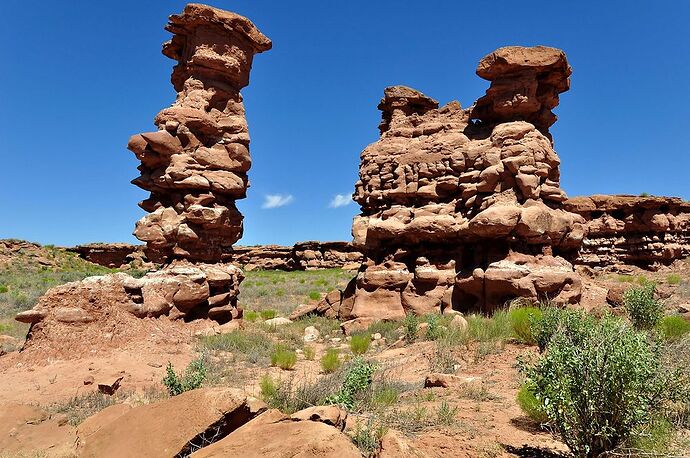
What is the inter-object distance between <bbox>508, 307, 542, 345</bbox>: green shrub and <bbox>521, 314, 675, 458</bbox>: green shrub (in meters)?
4.30

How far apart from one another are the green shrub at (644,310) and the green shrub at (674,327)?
15 centimetres

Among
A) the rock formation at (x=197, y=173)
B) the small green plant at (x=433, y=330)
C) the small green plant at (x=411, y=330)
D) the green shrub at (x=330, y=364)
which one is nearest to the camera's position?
the green shrub at (x=330, y=364)

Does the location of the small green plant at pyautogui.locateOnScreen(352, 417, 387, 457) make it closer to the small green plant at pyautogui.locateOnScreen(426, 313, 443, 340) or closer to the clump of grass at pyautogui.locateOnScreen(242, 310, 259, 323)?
the small green plant at pyautogui.locateOnScreen(426, 313, 443, 340)

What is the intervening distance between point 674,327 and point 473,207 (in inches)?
204

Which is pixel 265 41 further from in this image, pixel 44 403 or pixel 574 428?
pixel 574 428

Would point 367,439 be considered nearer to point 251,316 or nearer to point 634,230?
point 251,316

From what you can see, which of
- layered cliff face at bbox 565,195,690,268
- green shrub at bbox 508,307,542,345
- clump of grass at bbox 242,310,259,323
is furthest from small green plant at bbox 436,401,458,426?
layered cliff face at bbox 565,195,690,268

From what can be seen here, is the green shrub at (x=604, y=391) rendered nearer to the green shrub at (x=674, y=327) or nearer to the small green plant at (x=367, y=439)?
the small green plant at (x=367, y=439)

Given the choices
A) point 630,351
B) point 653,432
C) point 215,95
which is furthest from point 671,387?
point 215,95

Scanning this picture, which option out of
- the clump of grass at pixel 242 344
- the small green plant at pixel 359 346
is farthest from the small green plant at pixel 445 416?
the clump of grass at pixel 242 344

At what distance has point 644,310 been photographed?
8.05 metres

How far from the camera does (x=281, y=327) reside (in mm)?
12062

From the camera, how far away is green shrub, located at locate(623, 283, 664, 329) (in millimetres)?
7914

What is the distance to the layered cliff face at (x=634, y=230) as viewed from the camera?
22.8 metres
